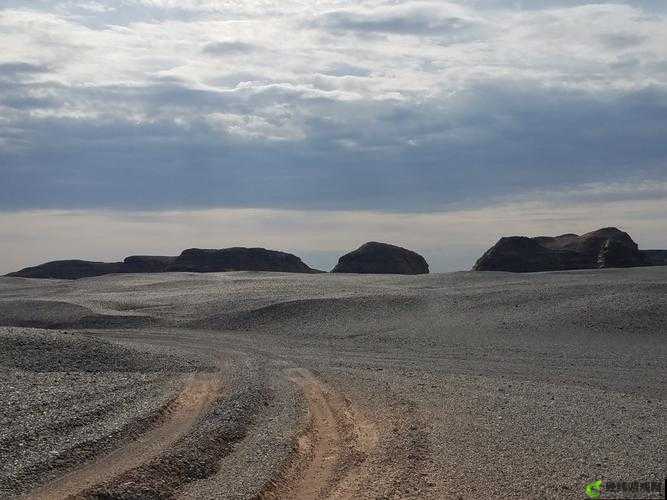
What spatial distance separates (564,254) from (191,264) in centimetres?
3165

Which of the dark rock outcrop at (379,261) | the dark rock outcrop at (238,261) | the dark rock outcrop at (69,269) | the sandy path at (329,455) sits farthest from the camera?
the dark rock outcrop at (69,269)

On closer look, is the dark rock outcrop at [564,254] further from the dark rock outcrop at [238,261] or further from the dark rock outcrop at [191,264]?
the dark rock outcrop at [238,261]

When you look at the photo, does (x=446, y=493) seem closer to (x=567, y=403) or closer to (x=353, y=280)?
(x=567, y=403)

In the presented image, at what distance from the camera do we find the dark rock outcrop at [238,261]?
64938 mm

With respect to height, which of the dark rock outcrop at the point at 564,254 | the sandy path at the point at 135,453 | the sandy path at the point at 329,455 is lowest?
the sandy path at the point at 329,455

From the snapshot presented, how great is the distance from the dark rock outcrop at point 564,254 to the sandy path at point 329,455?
122ft

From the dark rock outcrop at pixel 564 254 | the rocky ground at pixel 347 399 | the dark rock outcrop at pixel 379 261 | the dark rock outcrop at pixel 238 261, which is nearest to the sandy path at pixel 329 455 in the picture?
the rocky ground at pixel 347 399

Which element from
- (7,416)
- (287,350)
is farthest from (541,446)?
(287,350)

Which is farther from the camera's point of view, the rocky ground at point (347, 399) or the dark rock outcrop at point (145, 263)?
the dark rock outcrop at point (145, 263)

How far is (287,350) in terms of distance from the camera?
2097 cm

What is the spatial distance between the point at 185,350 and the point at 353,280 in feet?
77.2
